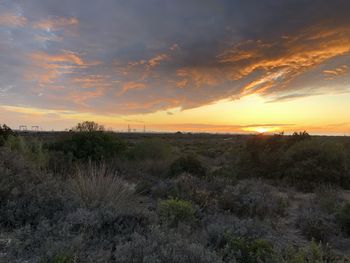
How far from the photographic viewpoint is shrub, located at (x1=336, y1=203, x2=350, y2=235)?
372 inches

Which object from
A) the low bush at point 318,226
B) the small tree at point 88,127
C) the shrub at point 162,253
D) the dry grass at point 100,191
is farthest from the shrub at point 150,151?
the shrub at point 162,253

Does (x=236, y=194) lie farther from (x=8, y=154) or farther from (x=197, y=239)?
(x=8, y=154)

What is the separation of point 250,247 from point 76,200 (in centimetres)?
393

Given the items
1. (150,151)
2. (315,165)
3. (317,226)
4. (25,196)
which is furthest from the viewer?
(150,151)

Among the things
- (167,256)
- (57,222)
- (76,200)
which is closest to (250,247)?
(167,256)

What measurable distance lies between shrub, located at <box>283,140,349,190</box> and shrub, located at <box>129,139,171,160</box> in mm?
8201

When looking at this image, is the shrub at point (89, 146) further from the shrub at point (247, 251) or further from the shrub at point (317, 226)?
the shrub at point (247, 251)

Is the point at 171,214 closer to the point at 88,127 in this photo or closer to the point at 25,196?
the point at 25,196

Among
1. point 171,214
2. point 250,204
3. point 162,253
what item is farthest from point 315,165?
point 162,253

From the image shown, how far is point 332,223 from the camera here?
32.1ft

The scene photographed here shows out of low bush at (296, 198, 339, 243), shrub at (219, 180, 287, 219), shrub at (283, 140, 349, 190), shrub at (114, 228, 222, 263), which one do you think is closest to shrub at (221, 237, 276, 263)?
shrub at (114, 228, 222, 263)

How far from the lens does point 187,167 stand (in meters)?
18.4

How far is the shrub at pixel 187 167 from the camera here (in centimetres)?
1808

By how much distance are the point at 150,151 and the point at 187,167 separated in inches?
261
